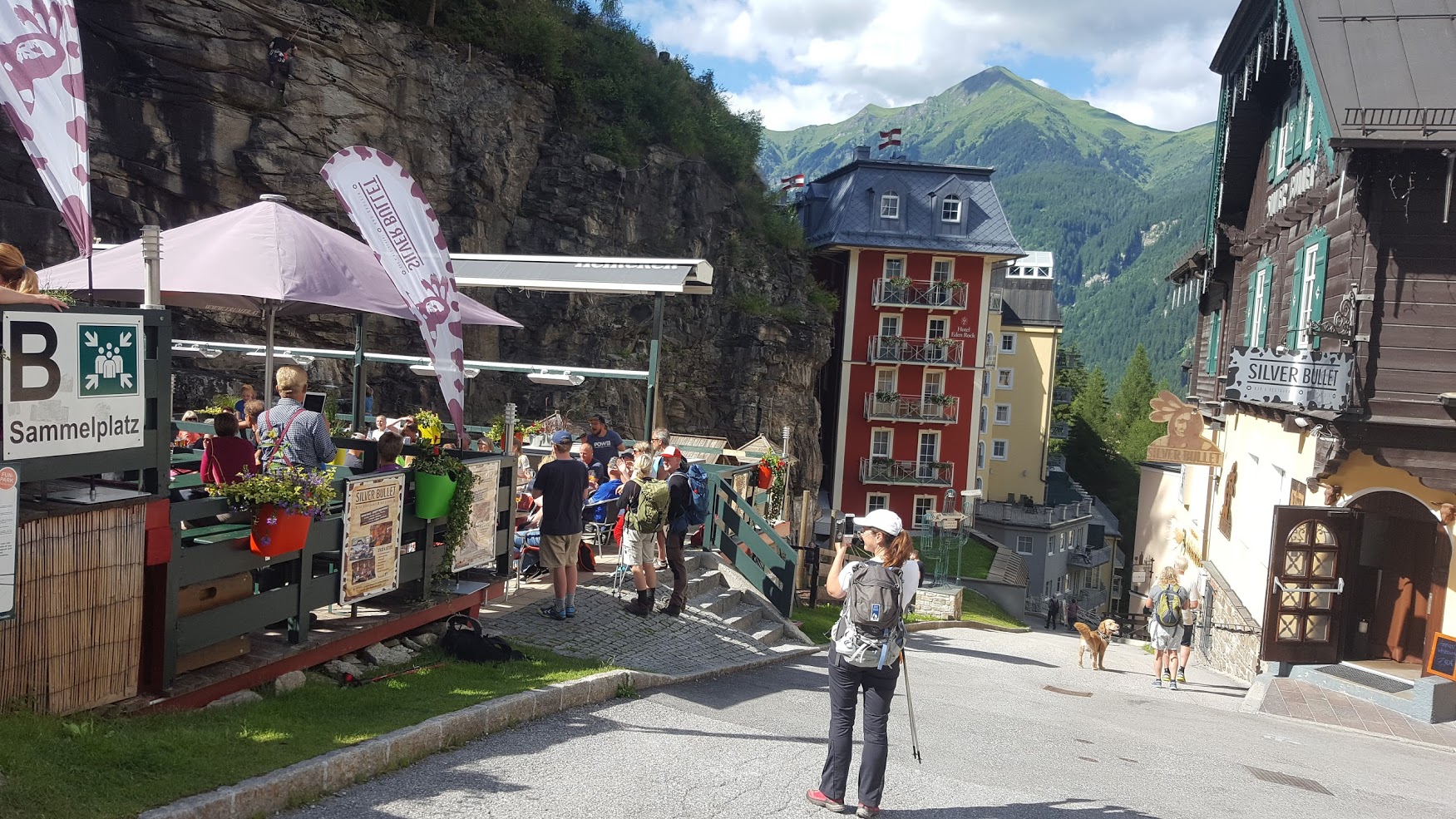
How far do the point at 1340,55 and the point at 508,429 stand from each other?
39.7 feet

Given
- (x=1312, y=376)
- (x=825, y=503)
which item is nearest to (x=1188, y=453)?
(x=1312, y=376)

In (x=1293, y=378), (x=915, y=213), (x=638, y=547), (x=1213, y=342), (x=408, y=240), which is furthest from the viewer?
(x=915, y=213)

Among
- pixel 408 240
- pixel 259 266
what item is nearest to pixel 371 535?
pixel 408 240

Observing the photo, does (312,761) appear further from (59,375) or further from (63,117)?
(63,117)

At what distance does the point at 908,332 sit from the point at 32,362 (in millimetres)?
39238

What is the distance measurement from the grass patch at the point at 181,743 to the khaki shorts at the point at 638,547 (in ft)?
10.2

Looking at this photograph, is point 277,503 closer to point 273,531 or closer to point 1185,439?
point 273,531

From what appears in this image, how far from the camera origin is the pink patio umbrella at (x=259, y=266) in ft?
26.2

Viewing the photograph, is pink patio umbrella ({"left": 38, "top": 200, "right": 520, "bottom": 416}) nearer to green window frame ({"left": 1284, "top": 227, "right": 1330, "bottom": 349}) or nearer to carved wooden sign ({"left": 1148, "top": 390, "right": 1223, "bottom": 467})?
green window frame ({"left": 1284, "top": 227, "right": 1330, "bottom": 349})

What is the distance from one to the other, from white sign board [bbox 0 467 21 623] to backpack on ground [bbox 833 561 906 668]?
416 centimetres

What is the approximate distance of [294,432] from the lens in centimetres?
753

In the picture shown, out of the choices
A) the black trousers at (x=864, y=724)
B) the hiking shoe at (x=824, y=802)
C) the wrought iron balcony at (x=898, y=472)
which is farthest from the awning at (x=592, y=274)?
the wrought iron balcony at (x=898, y=472)

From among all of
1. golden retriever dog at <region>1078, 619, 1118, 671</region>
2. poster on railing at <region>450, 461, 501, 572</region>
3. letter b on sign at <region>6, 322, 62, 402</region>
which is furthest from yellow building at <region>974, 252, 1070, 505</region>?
letter b on sign at <region>6, 322, 62, 402</region>

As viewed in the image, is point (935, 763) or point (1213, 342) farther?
point (1213, 342)
